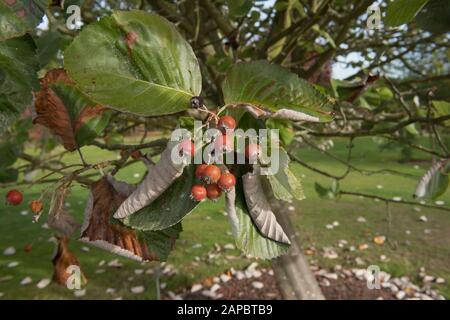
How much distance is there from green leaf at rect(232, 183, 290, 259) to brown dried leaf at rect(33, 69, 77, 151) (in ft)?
1.34

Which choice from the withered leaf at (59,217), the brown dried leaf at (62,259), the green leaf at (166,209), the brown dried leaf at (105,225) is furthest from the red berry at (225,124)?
the brown dried leaf at (62,259)

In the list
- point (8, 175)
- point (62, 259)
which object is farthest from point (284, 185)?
point (8, 175)

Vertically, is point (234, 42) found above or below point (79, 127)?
above

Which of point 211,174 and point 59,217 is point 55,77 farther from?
point 211,174

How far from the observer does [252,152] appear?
2.13ft

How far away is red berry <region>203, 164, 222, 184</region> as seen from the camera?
0.66 meters

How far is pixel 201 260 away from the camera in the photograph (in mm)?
4156

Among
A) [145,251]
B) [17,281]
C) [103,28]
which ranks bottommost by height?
[17,281]

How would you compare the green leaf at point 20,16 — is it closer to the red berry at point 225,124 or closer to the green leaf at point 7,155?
the red berry at point 225,124

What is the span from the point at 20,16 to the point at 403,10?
0.60 meters
